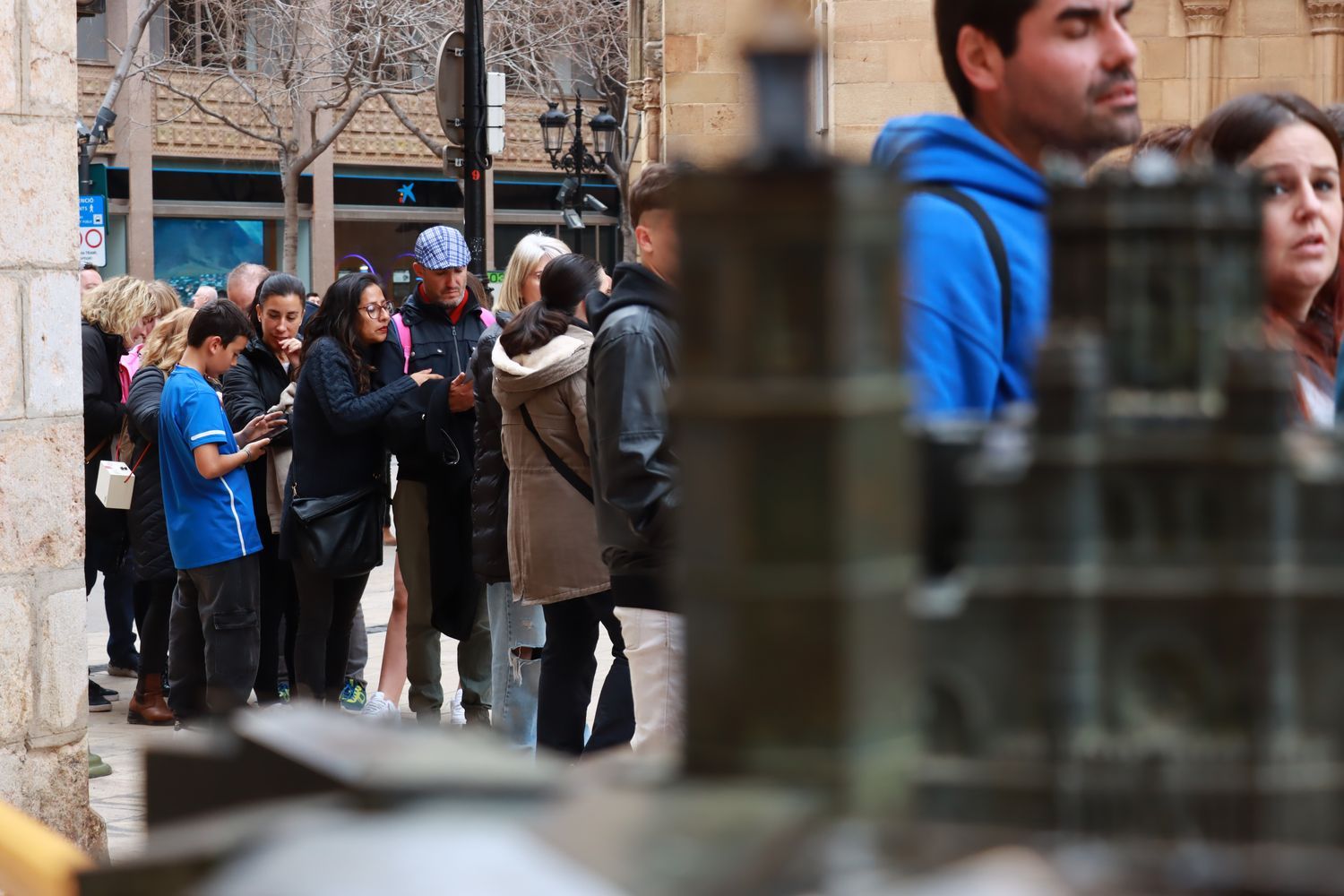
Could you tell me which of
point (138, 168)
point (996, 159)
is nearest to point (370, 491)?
point (996, 159)

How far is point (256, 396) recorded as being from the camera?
8.56 m

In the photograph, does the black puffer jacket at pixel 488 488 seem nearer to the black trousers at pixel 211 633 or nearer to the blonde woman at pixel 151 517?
the black trousers at pixel 211 633

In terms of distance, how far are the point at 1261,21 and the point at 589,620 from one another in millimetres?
11117

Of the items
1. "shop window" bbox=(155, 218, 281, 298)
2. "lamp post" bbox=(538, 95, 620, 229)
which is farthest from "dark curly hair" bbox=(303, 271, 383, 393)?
"shop window" bbox=(155, 218, 281, 298)

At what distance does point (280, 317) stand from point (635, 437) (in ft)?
13.2

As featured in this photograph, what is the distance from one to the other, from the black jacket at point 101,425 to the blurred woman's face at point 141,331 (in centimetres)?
18

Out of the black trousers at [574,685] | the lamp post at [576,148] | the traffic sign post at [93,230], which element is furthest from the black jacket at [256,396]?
the lamp post at [576,148]

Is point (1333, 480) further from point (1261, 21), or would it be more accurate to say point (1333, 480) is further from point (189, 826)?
point (1261, 21)

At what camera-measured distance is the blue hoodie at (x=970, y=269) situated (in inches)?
72.7

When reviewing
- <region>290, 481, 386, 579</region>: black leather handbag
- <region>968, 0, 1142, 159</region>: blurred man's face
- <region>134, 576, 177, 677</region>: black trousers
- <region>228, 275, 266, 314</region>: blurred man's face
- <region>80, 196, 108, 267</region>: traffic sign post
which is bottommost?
<region>134, 576, 177, 677</region>: black trousers

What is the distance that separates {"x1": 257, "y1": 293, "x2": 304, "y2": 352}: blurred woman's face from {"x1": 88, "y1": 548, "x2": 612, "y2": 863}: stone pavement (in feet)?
6.27

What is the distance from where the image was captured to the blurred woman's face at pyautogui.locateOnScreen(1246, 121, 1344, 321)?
2.91 metres

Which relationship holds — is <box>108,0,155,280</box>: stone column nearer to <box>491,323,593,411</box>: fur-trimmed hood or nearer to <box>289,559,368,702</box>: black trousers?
<box>289,559,368,702</box>: black trousers

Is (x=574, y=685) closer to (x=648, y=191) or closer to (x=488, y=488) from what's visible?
(x=488, y=488)
